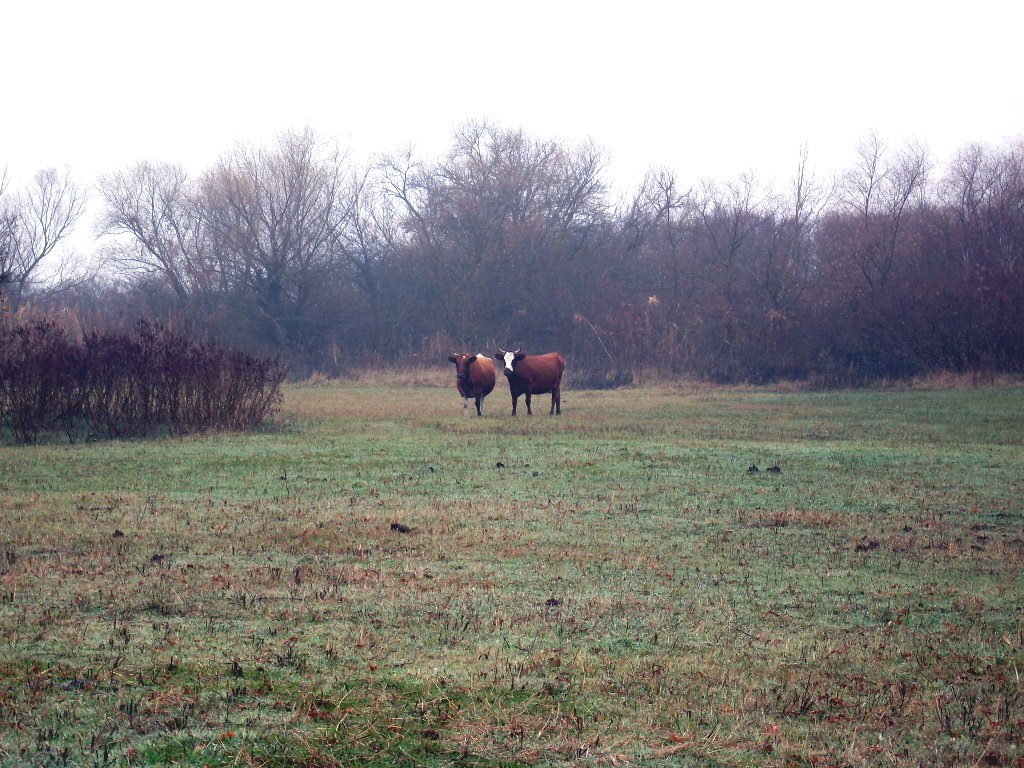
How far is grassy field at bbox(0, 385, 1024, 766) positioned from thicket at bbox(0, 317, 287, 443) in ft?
13.1

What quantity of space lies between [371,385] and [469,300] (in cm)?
1030

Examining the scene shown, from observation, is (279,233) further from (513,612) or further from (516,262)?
(513,612)

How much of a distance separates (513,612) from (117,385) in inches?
556

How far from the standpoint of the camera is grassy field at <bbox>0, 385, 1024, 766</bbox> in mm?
4109

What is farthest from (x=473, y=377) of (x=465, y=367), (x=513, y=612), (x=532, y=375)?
(x=513, y=612)

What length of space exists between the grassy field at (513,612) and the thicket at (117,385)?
13.1 ft

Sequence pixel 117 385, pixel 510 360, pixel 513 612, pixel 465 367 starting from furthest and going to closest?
pixel 465 367 → pixel 510 360 → pixel 117 385 → pixel 513 612

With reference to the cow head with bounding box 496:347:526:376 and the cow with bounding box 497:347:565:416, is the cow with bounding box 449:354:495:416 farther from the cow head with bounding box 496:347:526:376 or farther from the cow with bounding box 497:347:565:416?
the cow head with bounding box 496:347:526:376

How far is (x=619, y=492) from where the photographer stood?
37.6 feet

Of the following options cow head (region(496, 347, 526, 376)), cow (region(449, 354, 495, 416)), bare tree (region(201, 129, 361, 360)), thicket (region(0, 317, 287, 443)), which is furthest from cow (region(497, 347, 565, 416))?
bare tree (region(201, 129, 361, 360))

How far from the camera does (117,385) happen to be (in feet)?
60.3

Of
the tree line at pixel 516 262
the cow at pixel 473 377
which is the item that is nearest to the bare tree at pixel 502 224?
the tree line at pixel 516 262

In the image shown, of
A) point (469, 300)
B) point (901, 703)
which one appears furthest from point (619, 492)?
point (469, 300)

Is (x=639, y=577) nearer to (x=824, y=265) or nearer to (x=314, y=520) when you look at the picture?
(x=314, y=520)
